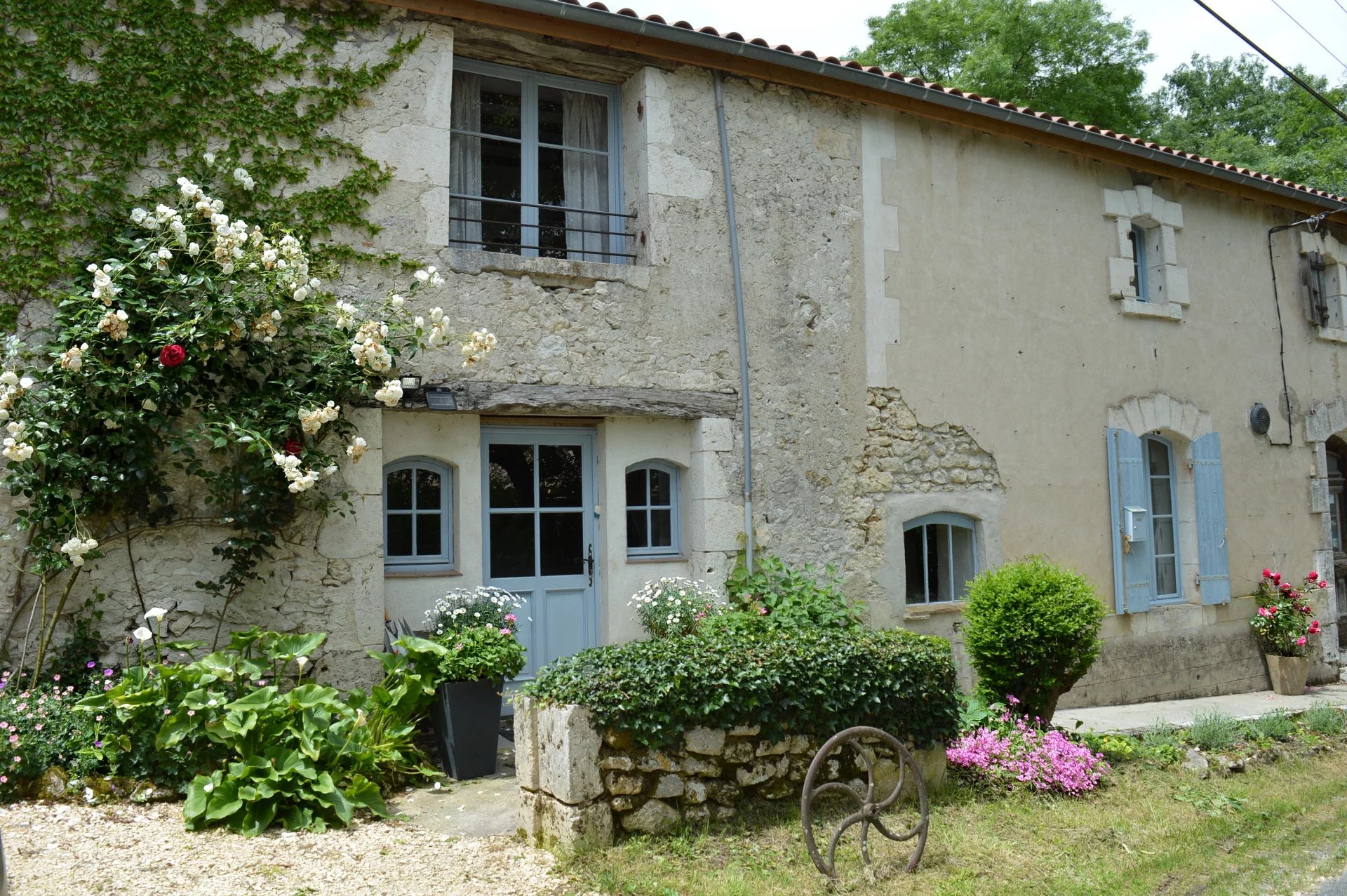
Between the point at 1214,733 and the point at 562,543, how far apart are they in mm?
4412

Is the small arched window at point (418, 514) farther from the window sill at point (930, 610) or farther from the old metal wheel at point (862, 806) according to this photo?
the window sill at point (930, 610)

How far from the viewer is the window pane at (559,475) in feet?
22.6

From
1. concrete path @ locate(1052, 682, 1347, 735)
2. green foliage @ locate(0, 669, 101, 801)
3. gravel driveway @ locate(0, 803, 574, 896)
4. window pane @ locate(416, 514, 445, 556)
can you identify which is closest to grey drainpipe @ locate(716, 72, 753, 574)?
window pane @ locate(416, 514, 445, 556)

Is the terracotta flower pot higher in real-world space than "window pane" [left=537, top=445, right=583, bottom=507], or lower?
lower

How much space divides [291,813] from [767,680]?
2.23m

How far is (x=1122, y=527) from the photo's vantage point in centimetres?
888

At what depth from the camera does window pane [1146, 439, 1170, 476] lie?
376 inches

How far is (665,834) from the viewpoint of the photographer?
4.61 metres

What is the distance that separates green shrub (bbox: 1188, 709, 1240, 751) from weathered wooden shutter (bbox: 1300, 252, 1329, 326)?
555 cm

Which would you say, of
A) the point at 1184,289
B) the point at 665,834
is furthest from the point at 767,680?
the point at 1184,289

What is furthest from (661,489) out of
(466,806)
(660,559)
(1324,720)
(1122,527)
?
(1324,720)

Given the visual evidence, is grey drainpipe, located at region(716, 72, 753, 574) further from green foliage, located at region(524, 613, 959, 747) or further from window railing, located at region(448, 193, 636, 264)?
green foliage, located at region(524, 613, 959, 747)

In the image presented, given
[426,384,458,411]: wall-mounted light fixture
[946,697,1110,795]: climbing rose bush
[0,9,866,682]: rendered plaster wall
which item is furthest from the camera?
[426,384,458,411]: wall-mounted light fixture

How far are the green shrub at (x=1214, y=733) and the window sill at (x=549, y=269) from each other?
4.64 meters
